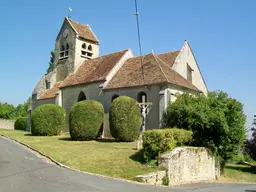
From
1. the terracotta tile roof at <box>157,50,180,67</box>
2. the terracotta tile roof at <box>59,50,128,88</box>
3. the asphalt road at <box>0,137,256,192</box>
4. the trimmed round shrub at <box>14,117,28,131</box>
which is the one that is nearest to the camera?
the asphalt road at <box>0,137,256,192</box>

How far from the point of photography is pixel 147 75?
2372cm

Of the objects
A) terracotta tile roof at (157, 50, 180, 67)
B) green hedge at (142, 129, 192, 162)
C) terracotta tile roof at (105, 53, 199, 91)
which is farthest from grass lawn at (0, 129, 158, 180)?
terracotta tile roof at (157, 50, 180, 67)

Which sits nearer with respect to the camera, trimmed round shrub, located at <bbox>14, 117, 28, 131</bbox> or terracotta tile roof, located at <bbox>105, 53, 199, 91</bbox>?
terracotta tile roof, located at <bbox>105, 53, 199, 91</bbox>

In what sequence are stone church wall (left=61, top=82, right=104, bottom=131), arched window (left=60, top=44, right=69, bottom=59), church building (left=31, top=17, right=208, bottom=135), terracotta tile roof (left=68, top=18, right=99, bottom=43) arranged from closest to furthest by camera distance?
church building (left=31, top=17, right=208, bottom=135), stone church wall (left=61, top=82, right=104, bottom=131), terracotta tile roof (left=68, top=18, right=99, bottom=43), arched window (left=60, top=44, right=69, bottom=59)

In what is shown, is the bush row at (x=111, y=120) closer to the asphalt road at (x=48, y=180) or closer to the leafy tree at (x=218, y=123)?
the leafy tree at (x=218, y=123)

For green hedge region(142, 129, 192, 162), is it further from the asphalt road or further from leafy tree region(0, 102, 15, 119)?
leafy tree region(0, 102, 15, 119)

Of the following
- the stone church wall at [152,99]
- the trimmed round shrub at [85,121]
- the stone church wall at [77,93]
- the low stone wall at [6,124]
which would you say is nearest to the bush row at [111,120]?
the trimmed round shrub at [85,121]

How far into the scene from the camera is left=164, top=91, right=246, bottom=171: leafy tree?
18.0 metres

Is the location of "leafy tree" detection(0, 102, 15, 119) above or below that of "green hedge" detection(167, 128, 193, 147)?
above

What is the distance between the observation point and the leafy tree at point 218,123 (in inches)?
711

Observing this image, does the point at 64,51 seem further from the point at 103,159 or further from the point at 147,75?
the point at 103,159

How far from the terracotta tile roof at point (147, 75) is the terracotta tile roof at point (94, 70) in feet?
4.48

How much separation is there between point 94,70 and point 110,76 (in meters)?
3.82

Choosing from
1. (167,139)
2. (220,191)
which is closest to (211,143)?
(167,139)
